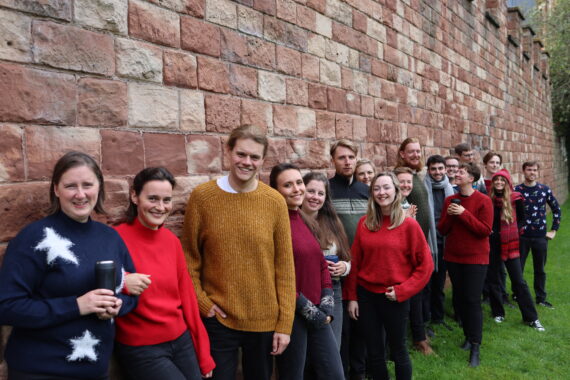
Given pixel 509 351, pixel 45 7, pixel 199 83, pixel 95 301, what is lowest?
pixel 509 351

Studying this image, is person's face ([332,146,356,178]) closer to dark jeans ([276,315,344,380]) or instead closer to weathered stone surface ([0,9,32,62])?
dark jeans ([276,315,344,380])

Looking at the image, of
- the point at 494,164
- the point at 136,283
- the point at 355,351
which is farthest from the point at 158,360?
the point at 494,164

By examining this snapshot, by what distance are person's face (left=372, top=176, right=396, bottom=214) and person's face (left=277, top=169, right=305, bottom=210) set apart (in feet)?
2.17

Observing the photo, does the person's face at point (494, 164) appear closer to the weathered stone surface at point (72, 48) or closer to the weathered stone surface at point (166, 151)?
the weathered stone surface at point (166, 151)

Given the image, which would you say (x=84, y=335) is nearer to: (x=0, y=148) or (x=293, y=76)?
(x=0, y=148)

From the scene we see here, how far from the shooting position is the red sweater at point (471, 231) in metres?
4.38

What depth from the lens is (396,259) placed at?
10.9 ft

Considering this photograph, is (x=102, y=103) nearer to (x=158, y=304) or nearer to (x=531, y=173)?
(x=158, y=304)

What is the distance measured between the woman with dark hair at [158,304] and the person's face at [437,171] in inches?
133

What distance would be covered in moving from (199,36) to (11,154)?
151cm

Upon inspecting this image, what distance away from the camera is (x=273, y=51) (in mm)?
3926

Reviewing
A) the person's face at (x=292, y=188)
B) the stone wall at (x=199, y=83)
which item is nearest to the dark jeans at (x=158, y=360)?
the stone wall at (x=199, y=83)

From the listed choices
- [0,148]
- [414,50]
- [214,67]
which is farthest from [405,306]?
[414,50]

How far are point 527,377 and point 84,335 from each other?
12.6ft
